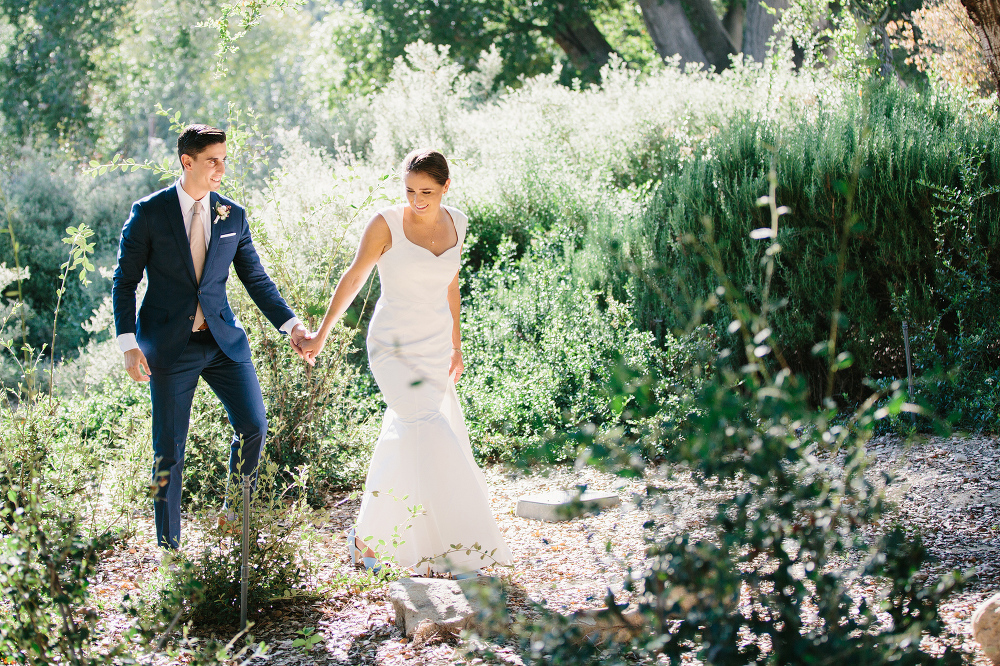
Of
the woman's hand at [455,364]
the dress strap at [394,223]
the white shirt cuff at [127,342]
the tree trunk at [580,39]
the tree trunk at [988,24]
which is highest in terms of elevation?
the tree trunk at [580,39]

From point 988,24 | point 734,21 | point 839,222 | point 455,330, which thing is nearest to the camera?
point 988,24

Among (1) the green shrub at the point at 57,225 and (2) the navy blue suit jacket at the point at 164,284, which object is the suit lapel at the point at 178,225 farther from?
(1) the green shrub at the point at 57,225

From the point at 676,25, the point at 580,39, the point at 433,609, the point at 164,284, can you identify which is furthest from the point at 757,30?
the point at 433,609

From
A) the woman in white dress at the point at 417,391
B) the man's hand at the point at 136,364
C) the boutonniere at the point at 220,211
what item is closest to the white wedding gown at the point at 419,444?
the woman in white dress at the point at 417,391

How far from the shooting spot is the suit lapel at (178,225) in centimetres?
373

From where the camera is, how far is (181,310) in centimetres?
372

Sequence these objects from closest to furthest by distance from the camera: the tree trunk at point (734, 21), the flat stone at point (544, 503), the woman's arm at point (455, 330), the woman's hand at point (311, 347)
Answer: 1. the woman's hand at point (311, 347)
2. the woman's arm at point (455, 330)
3. the flat stone at point (544, 503)
4. the tree trunk at point (734, 21)

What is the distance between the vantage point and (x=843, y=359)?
1.82 m

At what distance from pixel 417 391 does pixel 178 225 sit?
135cm

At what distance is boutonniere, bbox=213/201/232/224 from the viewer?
12.6ft

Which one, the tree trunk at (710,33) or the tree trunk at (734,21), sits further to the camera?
the tree trunk at (734,21)

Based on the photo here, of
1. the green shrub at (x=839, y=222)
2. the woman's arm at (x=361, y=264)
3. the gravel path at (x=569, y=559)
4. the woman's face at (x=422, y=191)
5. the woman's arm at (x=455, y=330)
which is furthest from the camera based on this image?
the green shrub at (x=839, y=222)

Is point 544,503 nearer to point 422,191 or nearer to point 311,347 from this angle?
point 311,347

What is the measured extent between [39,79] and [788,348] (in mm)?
20416
